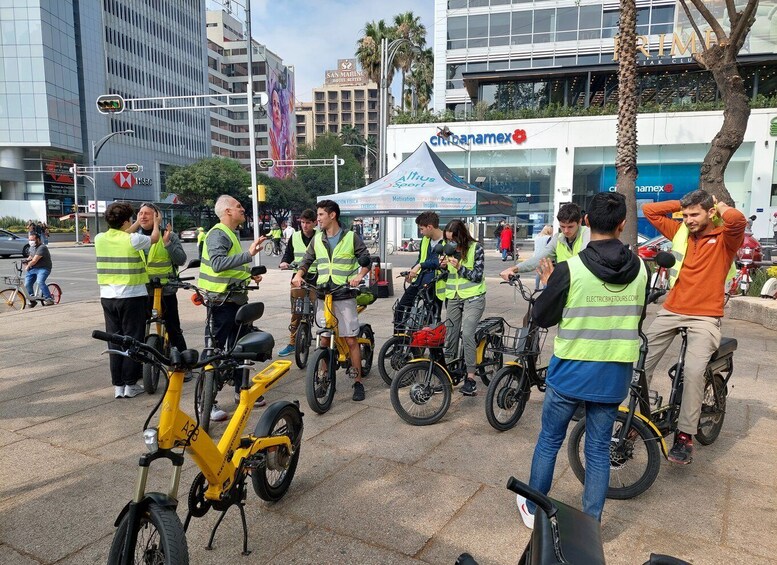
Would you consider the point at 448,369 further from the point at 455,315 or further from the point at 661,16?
the point at 661,16

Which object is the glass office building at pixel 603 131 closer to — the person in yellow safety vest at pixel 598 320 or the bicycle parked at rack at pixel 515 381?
the bicycle parked at rack at pixel 515 381

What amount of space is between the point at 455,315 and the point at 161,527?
3.60 metres

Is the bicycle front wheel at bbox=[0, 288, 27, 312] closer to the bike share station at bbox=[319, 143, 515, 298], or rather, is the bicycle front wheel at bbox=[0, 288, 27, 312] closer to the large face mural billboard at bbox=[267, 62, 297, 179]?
the bike share station at bbox=[319, 143, 515, 298]

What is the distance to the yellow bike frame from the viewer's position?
7.35 ft

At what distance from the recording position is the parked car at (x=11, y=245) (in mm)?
24828

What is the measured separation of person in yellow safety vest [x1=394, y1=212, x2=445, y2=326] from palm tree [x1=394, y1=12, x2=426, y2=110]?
109 feet

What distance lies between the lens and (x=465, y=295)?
16.9 feet

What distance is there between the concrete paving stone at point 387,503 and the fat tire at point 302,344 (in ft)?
8.68

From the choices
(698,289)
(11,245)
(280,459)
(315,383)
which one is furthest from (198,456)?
(11,245)

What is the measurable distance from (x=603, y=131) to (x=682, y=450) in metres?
26.5

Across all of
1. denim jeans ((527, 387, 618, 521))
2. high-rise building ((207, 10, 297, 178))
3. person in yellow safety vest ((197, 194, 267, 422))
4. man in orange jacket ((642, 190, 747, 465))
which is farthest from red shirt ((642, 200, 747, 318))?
high-rise building ((207, 10, 297, 178))

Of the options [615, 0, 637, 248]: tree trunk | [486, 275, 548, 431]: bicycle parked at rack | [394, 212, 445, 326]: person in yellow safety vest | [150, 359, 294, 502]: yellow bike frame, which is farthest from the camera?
[615, 0, 637, 248]: tree trunk

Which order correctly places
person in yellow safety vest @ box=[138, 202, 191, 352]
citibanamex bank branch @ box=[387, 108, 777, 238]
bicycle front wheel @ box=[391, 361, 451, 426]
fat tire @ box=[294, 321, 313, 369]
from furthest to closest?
1. citibanamex bank branch @ box=[387, 108, 777, 238]
2. fat tire @ box=[294, 321, 313, 369]
3. person in yellow safety vest @ box=[138, 202, 191, 352]
4. bicycle front wheel @ box=[391, 361, 451, 426]

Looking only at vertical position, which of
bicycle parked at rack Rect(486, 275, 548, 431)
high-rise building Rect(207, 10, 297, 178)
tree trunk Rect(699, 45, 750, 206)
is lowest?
bicycle parked at rack Rect(486, 275, 548, 431)
